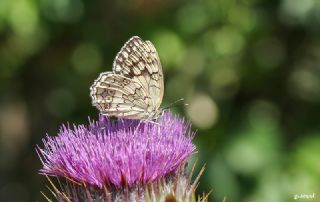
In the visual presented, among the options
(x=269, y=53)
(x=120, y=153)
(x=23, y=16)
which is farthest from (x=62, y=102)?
(x=120, y=153)

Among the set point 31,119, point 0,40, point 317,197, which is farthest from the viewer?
point 31,119

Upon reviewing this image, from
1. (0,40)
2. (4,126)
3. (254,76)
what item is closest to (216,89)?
(254,76)

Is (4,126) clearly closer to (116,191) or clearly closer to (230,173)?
(230,173)

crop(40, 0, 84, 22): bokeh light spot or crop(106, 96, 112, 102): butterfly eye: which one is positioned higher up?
crop(40, 0, 84, 22): bokeh light spot

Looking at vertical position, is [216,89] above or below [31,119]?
above

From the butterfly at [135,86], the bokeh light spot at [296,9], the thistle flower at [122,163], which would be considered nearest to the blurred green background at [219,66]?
the bokeh light spot at [296,9]

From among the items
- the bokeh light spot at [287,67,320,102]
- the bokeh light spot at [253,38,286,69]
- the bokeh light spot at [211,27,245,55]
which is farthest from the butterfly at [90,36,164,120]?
the bokeh light spot at [287,67,320,102]

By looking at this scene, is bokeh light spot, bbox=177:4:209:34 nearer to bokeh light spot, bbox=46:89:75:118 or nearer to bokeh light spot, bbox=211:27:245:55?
bokeh light spot, bbox=211:27:245:55
